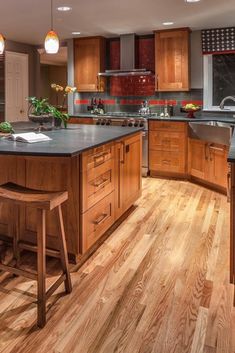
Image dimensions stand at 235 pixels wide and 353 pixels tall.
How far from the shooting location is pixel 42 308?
1.88 meters

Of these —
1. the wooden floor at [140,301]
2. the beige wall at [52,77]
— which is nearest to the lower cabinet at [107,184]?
the wooden floor at [140,301]

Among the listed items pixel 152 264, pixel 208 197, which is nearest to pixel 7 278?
pixel 152 264

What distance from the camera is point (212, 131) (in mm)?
4629

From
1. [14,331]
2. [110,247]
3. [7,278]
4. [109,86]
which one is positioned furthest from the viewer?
[109,86]

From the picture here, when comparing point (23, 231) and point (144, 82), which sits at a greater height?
point (144, 82)

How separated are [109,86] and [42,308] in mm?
5261

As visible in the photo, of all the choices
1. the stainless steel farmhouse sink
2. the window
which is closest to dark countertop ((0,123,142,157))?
the stainless steel farmhouse sink

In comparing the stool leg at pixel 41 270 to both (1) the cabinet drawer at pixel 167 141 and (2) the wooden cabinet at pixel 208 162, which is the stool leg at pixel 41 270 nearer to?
(2) the wooden cabinet at pixel 208 162

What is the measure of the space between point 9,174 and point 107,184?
83cm

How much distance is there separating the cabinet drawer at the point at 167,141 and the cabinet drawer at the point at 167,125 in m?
0.06

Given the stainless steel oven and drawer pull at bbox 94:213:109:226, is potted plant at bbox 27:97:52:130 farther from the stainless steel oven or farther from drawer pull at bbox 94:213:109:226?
the stainless steel oven

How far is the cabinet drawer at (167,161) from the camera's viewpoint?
17.8 ft

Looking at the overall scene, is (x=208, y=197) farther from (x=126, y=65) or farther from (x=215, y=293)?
(x=126, y=65)

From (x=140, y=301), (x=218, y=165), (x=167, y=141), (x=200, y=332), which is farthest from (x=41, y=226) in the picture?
(x=167, y=141)
